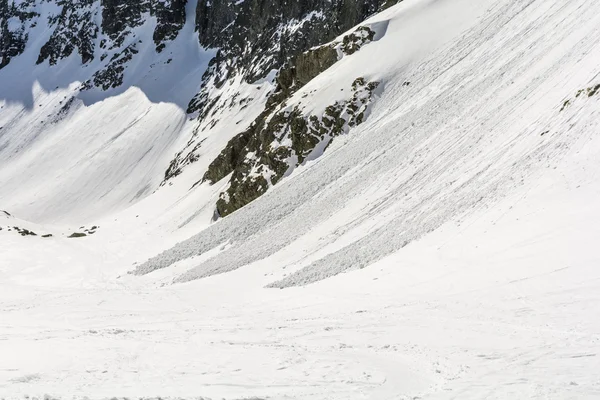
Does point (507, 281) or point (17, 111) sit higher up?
point (17, 111)

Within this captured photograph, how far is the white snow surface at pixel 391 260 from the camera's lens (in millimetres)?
9656

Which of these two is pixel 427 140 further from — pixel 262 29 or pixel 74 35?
pixel 74 35

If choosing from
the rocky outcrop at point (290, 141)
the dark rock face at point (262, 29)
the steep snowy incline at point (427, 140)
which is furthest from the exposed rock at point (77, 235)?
the dark rock face at point (262, 29)

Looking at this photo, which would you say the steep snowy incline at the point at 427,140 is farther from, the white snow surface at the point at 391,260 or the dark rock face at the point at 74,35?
the dark rock face at the point at 74,35

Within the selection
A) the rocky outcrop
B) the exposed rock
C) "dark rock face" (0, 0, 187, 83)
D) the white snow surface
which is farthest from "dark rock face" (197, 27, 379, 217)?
"dark rock face" (0, 0, 187, 83)

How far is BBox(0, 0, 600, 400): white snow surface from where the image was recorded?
9.66 metres

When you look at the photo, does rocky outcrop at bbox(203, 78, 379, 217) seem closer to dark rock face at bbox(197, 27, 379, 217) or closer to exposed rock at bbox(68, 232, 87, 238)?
dark rock face at bbox(197, 27, 379, 217)

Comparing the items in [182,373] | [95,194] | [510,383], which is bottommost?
[510,383]

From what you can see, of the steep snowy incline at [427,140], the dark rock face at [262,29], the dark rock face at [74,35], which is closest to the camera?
the steep snowy incline at [427,140]

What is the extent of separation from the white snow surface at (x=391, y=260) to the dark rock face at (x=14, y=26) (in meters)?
87.3

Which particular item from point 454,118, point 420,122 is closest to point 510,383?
point 454,118

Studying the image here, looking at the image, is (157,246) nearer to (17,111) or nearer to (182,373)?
(182,373)

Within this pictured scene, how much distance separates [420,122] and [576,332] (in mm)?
23224

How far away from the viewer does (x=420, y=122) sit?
32.1 meters
